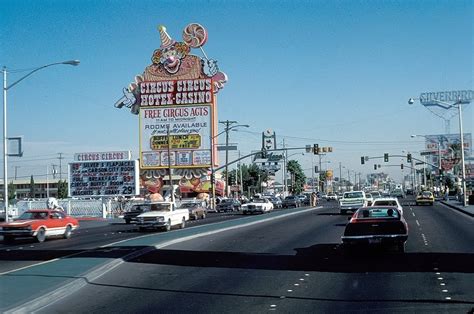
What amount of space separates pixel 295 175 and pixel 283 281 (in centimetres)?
14089

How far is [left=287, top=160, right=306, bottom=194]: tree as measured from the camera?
150 meters

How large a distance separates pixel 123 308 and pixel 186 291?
1934mm

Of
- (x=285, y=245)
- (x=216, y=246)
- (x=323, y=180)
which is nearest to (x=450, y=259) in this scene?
(x=285, y=245)

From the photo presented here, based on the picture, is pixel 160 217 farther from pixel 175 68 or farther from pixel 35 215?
pixel 175 68

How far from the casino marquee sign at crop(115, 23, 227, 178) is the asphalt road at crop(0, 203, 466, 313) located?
49603 mm

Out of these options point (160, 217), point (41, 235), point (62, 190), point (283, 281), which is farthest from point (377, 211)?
point (62, 190)

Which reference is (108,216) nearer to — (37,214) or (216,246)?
(37,214)

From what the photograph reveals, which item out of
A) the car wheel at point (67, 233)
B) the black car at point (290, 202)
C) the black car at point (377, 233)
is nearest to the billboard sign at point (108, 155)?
the black car at point (290, 202)

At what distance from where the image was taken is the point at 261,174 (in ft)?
462

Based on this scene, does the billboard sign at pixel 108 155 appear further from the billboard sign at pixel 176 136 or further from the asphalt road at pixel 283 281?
the asphalt road at pixel 283 281

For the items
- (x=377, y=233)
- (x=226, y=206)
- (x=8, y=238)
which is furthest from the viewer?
(x=226, y=206)

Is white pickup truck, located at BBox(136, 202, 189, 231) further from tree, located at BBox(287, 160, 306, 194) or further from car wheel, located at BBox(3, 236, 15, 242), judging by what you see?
tree, located at BBox(287, 160, 306, 194)

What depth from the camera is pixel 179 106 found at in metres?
72.2

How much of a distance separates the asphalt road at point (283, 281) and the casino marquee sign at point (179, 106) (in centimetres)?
4960
